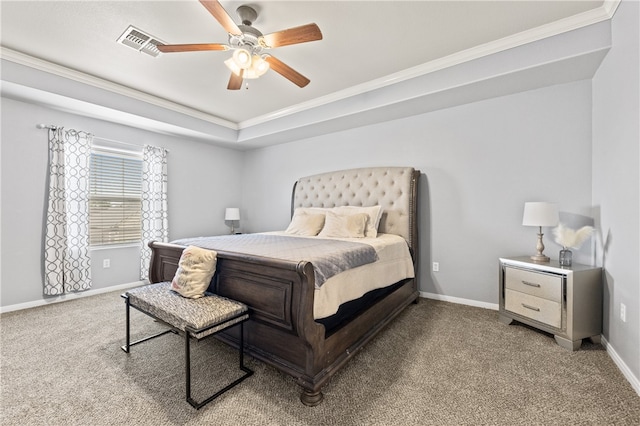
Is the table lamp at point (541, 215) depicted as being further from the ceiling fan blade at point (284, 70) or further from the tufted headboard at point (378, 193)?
the ceiling fan blade at point (284, 70)

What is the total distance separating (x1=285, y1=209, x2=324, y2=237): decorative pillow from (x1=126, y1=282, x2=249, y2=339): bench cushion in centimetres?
168

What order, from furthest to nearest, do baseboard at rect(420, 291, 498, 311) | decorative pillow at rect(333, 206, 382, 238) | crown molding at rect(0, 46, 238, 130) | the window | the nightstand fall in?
the window
decorative pillow at rect(333, 206, 382, 238)
baseboard at rect(420, 291, 498, 311)
crown molding at rect(0, 46, 238, 130)
the nightstand

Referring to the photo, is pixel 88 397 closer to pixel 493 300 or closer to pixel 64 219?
pixel 64 219

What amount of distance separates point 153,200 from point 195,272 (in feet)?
9.49

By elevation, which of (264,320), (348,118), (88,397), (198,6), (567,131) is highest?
(198,6)

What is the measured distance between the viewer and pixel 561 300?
87.3 inches

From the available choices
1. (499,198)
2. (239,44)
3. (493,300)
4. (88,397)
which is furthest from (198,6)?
(493,300)

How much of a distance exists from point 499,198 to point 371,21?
89.5 inches

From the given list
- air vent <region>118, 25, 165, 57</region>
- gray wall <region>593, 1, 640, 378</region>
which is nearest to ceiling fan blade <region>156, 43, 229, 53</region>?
air vent <region>118, 25, 165, 57</region>

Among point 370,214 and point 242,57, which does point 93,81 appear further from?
point 370,214

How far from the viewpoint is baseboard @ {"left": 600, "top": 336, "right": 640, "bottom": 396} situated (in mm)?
1681

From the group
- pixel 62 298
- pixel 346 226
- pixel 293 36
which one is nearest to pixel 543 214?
pixel 346 226

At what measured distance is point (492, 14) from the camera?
7.23ft

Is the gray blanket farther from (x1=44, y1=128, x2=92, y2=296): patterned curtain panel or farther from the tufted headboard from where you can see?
(x1=44, y1=128, x2=92, y2=296): patterned curtain panel
